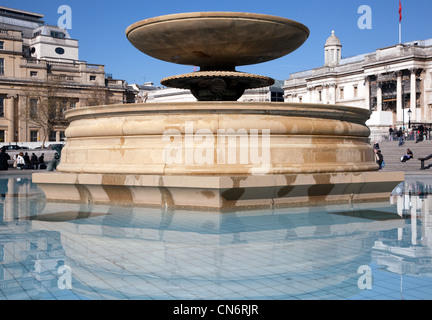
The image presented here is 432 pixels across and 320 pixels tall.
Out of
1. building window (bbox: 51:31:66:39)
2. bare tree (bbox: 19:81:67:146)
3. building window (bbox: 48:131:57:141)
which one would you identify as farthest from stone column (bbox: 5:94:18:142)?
building window (bbox: 51:31:66:39)

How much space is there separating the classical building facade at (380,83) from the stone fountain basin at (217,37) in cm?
3644

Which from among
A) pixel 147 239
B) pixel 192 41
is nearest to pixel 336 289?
pixel 147 239

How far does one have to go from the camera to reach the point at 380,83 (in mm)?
63812

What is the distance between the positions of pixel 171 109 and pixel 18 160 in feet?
66.7

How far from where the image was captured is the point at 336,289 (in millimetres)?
3609

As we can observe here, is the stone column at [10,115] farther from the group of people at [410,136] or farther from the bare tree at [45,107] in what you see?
the group of people at [410,136]

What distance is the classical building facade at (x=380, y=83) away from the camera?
58062 millimetres

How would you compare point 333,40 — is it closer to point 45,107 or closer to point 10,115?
point 45,107

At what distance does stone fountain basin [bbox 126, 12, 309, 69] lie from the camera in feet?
31.6

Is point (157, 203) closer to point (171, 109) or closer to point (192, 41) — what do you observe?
point (171, 109)

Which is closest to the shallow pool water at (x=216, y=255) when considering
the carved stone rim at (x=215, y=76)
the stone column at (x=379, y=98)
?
the carved stone rim at (x=215, y=76)
